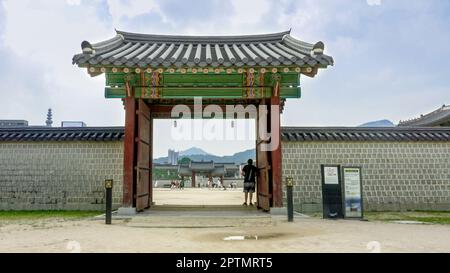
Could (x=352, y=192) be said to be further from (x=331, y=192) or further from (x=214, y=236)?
(x=214, y=236)

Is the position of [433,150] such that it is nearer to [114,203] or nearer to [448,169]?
[448,169]

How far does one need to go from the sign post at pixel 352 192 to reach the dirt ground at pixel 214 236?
1.35m

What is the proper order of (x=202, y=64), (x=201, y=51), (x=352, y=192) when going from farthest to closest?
1. (x=201, y=51)
2. (x=352, y=192)
3. (x=202, y=64)

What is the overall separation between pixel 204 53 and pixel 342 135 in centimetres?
513

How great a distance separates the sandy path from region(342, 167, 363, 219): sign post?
136 cm

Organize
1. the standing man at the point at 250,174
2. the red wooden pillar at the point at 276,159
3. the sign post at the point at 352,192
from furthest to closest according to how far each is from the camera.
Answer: the standing man at the point at 250,174 < the red wooden pillar at the point at 276,159 < the sign post at the point at 352,192

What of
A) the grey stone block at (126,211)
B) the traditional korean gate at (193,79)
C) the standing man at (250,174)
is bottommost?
the grey stone block at (126,211)

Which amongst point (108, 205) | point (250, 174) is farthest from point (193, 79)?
point (108, 205)

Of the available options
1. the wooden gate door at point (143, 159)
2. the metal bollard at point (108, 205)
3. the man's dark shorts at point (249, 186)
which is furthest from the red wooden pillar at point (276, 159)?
the metal bollard at point (108, 205)

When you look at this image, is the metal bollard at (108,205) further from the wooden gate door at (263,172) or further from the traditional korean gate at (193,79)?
the wooden gate door at (263,172)

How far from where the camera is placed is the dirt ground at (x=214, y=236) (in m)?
5.04

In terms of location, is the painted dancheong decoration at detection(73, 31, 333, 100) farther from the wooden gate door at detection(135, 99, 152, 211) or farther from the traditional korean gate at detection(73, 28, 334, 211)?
the wooden gate door at detection(135, 99, 152, 211)

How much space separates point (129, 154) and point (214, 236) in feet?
13.4

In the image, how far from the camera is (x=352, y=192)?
919cm
